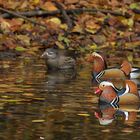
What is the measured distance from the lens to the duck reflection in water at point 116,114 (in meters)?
12.5

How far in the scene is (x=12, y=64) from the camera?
19078mm

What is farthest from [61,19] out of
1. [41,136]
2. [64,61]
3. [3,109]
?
[41,136]

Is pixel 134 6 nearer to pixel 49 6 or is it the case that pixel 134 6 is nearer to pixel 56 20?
pixel 49 6

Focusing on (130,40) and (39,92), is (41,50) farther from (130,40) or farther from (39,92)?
(39,92)

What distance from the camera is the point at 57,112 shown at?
13031 millimetres

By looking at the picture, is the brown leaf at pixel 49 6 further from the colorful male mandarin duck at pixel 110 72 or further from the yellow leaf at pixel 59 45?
the colorful male mandarin duck at pixel 110 72

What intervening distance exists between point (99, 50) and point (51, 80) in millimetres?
5773

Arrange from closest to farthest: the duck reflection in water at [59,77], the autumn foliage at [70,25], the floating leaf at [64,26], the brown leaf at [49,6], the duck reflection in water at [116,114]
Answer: the duck reflection in water at [116,114]
the duck reflection in water at [59,77]
the autumn foliage at [70,25]
the floating leaf at [64,26]
the brown leaf at [49,6]

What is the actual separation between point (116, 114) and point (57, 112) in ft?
2.97

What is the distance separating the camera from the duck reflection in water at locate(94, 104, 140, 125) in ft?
41.1

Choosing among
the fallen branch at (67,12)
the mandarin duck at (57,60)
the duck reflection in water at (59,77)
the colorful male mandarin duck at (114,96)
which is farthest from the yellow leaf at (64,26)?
the colorful male mandarin duck at (114,96)

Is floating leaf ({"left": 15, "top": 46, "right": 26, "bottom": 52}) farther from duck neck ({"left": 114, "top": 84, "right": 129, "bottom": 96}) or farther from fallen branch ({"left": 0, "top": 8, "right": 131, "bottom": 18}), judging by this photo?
duck neck ({"left": 114, "top": 84, "right": 129, "bottom": 96})

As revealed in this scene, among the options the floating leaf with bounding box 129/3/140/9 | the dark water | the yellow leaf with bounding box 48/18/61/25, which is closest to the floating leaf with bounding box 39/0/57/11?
the yellow leaf with bounding box 48/18/61/25

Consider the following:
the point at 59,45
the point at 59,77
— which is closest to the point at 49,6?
the point at 59,45
